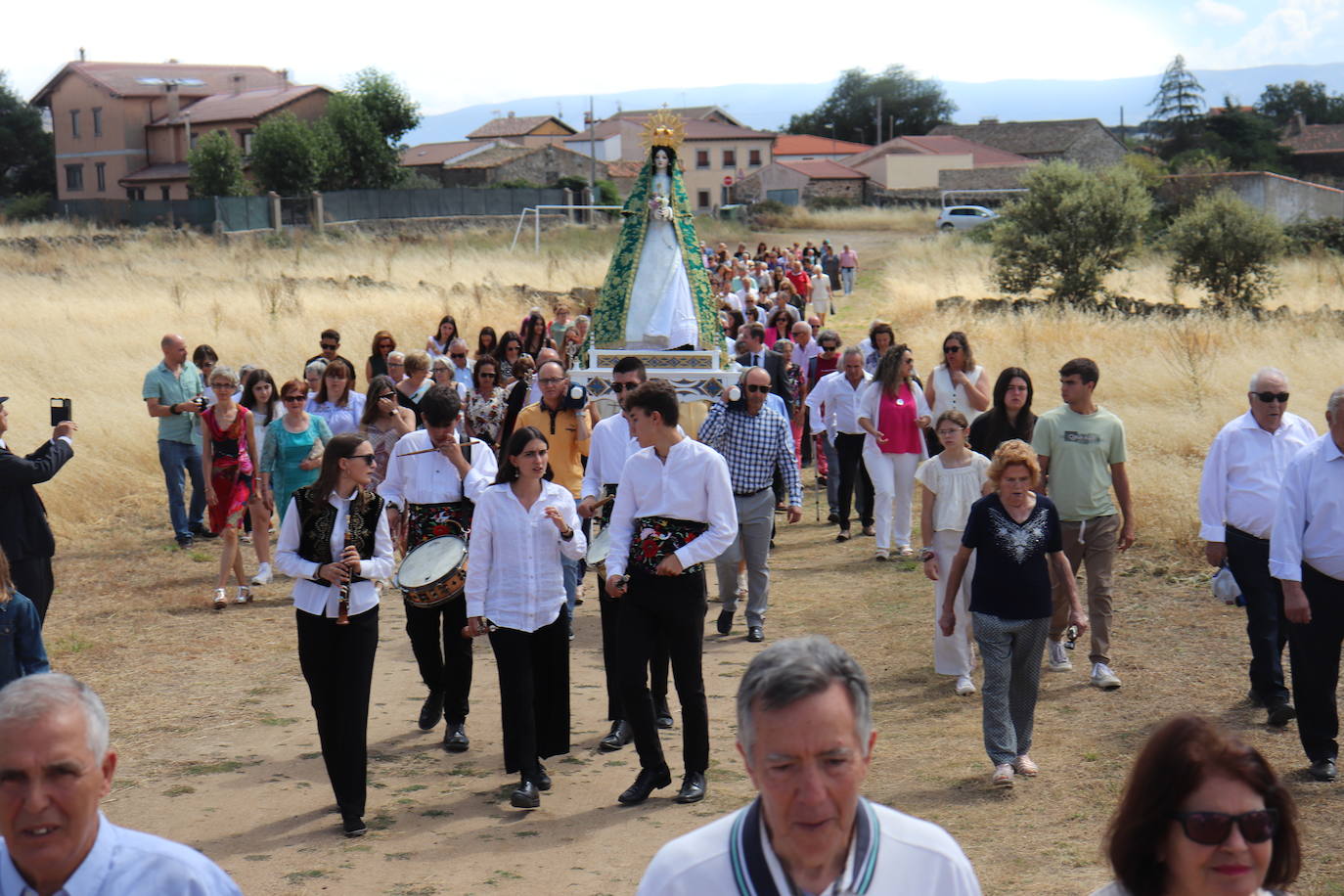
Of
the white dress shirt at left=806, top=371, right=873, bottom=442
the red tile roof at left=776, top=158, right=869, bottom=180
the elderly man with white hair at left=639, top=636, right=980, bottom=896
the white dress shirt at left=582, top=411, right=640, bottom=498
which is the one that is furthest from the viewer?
the red tile roof at left=776, top=158, right=869, bottom=180

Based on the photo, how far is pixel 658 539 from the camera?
695 centimetres

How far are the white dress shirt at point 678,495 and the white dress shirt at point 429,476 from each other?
50.1 inches

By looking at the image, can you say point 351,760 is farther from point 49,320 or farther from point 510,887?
point 49,320

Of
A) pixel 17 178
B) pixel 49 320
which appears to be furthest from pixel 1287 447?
pixel 17 178

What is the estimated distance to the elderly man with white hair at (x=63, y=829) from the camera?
2.85 meters

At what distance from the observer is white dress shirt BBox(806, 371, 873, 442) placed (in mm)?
13133

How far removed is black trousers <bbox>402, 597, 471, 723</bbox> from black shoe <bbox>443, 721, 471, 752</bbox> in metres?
0.03

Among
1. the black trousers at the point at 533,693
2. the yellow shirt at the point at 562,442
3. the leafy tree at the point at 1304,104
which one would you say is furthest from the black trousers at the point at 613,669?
the leafy tree at the point at 1304,104

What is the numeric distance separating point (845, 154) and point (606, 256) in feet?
194

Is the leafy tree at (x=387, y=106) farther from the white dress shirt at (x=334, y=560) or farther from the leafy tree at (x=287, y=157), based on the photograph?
the white dress shirt at (x=334, y=560)

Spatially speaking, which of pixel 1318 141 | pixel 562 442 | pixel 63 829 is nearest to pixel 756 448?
pixel 562 442

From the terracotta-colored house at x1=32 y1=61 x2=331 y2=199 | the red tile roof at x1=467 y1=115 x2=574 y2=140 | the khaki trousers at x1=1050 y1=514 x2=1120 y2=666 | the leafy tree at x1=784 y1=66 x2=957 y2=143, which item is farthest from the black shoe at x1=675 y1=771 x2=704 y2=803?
the leafy tree at x1=784 y1=66 x2=957 y2=143

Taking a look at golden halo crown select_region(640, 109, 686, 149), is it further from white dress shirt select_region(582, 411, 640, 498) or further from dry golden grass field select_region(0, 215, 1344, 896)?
white dress shirt select_region(582, 411, 640, 498)

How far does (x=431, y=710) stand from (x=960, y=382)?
544 centimetres
